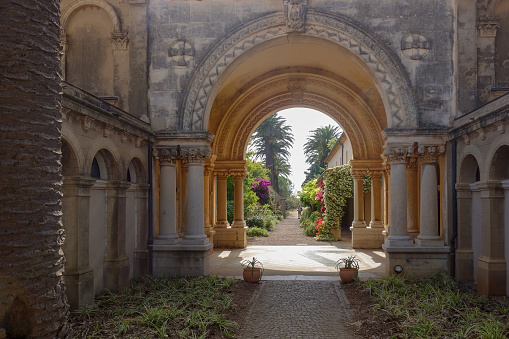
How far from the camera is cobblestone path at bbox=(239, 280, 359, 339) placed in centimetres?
693

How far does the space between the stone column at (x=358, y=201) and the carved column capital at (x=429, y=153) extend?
6.89 meters

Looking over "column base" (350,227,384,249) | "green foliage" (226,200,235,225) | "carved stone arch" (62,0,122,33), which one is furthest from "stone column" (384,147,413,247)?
"green foliage" (226,200,235,225)

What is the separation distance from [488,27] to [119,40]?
345 inches

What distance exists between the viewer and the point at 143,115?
1084 cm

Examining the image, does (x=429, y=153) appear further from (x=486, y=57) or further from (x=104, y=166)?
(x=104, y=166)

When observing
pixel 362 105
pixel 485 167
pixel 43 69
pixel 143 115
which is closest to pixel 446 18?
pixel 485 167

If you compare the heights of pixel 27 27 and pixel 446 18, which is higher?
pixel 446 18

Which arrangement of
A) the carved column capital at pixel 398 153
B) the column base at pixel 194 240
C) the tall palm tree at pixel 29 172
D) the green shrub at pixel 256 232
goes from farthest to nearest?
the green shrub at pixel 256 232 → the column base at pixel 194 240 → the carved column capital at pixel 398 153 → the tall palm tree at pixel 29 172

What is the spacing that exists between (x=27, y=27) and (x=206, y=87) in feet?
25.3

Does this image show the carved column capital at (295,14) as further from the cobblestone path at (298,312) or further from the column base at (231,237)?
the column base at (231,237)

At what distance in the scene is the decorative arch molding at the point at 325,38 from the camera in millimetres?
10430

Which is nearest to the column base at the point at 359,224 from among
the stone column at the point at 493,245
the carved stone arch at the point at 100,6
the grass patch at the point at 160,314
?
the stone column at the point at 493,245

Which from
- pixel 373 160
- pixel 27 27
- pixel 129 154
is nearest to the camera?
pixel 27 27

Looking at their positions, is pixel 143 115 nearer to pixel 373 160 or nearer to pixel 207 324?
pixel 207 324
